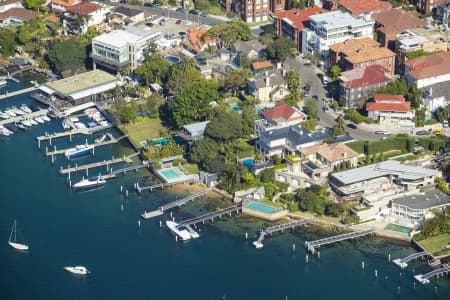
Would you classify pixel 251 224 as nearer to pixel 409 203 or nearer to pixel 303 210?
pixel 303 210

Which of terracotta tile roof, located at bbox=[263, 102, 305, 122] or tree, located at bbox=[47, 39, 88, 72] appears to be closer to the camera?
terracotta tile roof, located at bbox=[263, 102, 305, 122]

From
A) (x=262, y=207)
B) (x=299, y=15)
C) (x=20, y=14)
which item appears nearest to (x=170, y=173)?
(x=262, y=207)

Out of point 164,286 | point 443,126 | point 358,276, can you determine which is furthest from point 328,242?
point 443,126

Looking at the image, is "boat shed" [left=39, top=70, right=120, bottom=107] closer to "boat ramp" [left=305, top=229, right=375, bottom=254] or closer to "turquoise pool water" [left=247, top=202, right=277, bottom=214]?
"turquoise pool water" [left=247, top=202, right=277, bottom=214]

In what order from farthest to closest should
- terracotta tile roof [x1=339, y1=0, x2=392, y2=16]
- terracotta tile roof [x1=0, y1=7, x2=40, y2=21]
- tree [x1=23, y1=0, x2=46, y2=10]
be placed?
tree [x1=23, y1=0, x2=46, y2=10] → terracotta tile roof [x1=0, y1=7, x2=40, y2=21] → terracotta tile roof [x1=339, y1=0, x2=392, y2=16]

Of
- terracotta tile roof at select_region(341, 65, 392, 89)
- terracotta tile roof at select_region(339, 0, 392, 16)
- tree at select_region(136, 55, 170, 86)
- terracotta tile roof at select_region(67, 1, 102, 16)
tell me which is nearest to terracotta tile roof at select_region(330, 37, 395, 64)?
terracotta tile roof at select_region(341, 65, 392, 89)

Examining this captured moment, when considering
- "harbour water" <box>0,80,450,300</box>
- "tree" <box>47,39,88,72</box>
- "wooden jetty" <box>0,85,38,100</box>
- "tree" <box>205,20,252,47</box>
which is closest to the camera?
"harbour water" <box>0,80,450,300</box>

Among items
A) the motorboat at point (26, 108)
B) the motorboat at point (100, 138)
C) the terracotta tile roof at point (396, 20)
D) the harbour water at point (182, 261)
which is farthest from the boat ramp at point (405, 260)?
the motorboat at point (26, 108)
